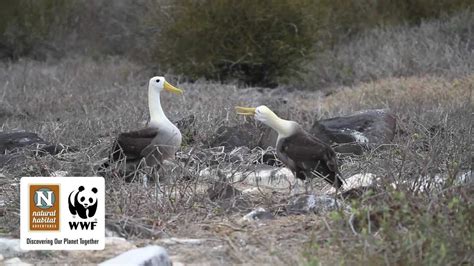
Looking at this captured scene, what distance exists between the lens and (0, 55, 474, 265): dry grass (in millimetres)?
3861

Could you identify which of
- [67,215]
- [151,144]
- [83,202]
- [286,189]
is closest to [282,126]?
[286,189]

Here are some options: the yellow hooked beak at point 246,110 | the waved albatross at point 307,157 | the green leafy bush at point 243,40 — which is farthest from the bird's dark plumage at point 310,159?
the green leafy bush at point 243,40

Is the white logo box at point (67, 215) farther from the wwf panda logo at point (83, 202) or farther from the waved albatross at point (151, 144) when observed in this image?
the waved albatross at point (151, 144)

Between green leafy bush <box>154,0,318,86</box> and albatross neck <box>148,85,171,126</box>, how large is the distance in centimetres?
791

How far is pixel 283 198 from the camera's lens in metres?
5.17

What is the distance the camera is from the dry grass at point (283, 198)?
3.86m

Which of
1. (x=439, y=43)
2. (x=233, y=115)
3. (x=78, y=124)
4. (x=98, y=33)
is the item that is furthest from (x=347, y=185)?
(x=98, y=33)

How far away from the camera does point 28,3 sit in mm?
18562

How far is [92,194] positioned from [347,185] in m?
1.62

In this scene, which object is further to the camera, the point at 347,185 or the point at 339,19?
the point at 339,19

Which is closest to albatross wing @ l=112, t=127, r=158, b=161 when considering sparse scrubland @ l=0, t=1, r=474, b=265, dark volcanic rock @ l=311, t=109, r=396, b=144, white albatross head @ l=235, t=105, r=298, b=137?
sparse scrubland @ l=0, t=1, r=474, b=265

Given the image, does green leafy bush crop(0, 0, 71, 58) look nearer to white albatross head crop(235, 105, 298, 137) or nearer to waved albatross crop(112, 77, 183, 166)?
waved albatross crop(112, 77, 183, 166)

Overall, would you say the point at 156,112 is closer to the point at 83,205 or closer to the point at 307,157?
the point at 307,157

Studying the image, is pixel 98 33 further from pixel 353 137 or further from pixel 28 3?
pixel 353 137
